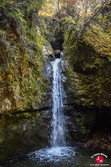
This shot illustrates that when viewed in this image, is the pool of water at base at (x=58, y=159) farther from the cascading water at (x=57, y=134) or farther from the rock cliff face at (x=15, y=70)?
the rock cliff face at (x=15, y=70)

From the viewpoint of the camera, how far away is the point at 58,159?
14.6 feet

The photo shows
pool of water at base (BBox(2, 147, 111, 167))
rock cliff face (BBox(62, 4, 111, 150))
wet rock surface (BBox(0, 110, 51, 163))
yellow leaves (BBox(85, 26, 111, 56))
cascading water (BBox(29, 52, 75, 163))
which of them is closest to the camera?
pool of water at base (BBox(2, 147, 111, 167))

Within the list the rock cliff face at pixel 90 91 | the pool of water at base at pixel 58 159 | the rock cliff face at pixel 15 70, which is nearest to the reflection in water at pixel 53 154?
the pool of water at base at pixel 58 159

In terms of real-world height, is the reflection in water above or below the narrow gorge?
below

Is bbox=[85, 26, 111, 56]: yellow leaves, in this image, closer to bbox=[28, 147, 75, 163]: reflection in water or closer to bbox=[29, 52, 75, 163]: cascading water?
bbox=[29, 52, 75, 163]: cascading water

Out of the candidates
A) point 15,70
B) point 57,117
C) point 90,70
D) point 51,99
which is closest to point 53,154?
point 57,117

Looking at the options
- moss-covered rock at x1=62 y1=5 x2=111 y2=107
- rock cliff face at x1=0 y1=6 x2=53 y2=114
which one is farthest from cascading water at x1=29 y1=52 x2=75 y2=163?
rock cliff face at x1=0 y1=6 x2=53 y2=114

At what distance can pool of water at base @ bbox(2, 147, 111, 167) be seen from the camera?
4.02 m

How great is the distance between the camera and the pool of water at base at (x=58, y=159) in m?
4.02

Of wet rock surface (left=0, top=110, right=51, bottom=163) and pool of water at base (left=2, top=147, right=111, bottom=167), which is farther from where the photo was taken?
wet rock surface (left=0, top=110, right=51, bottom=163)

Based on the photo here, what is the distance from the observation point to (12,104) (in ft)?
14.9

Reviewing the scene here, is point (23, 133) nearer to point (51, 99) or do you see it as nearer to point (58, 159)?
point (58, 159)

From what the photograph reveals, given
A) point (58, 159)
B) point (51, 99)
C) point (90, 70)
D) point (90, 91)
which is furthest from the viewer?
point (51, 99)

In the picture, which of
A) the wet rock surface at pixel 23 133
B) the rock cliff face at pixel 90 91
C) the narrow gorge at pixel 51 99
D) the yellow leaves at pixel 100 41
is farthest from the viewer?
the yellow leaves at pixel 100 41
